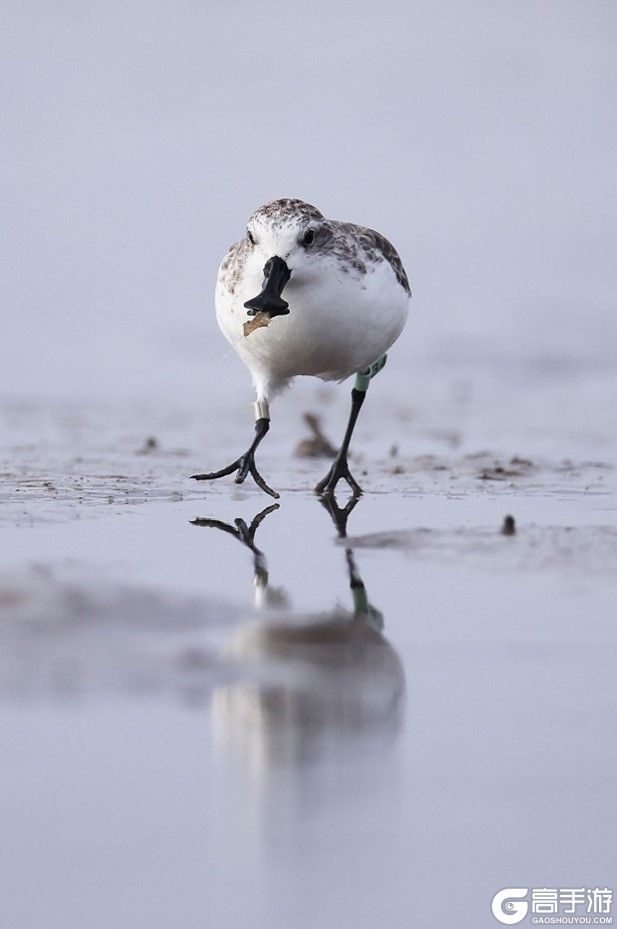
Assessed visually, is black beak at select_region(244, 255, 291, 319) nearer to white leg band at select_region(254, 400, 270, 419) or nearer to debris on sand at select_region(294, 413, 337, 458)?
white leg band at select_region(254, 400, 270, 419)

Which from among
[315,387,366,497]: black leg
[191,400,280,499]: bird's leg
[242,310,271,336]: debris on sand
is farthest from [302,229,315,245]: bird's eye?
[315,387,366,497]: black leg

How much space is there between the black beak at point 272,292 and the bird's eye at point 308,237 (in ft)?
0.53

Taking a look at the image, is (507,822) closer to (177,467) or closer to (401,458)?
(177,467)

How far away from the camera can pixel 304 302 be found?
712cm

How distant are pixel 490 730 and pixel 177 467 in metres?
5.10

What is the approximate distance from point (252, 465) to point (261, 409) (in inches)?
12.6

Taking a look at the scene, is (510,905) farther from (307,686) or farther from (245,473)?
(245,473)

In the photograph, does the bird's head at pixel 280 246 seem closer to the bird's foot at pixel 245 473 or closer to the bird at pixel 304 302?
the bird at pixel 304 302

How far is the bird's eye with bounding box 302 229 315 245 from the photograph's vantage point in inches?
275

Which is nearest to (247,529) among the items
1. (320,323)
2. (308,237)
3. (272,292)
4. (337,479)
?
(272,292)

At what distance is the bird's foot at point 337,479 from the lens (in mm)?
7873

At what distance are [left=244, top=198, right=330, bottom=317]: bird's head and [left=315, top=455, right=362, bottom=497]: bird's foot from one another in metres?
1.19

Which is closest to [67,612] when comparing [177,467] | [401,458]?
[177,467]

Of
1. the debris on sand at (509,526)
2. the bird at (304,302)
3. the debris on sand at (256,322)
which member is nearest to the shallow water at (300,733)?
the debris on sand at (509,526)
